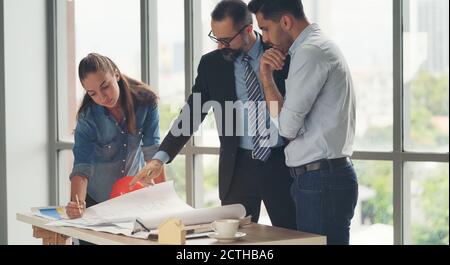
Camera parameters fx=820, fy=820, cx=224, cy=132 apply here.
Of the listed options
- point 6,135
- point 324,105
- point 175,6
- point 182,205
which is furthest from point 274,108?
point 6,135

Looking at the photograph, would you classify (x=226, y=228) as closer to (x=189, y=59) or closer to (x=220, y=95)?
(x=220, y=95)

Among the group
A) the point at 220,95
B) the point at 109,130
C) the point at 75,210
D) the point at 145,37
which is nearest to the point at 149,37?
the point at 145,37

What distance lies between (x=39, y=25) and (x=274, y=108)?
2.62 meters

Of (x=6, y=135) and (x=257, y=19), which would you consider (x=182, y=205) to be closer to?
(x=257, y=19)

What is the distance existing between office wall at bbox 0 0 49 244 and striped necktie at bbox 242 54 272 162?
2338 millimetres

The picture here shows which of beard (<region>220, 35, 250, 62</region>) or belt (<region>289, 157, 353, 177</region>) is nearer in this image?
belt (<region>289, 157, 353, 177</region>)

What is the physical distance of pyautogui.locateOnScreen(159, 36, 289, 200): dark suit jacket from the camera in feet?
13.9

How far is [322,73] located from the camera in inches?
145

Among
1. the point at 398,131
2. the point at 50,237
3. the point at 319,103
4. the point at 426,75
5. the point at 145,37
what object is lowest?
the point at 50,237

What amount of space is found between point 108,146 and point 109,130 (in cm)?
9

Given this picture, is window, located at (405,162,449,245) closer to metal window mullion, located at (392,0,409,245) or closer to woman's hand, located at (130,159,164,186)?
metal window mullion, located at (392,0,409,245)

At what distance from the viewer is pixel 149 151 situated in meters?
4.55

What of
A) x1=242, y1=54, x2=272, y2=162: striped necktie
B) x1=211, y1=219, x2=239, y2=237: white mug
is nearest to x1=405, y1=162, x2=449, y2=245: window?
x1=242, y1=54, x2=272, y2=162: striped necktie

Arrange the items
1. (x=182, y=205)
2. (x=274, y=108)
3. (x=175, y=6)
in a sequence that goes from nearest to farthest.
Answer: (x=182, y=205) < (x=274, y=108) < (x=175, y=6)
